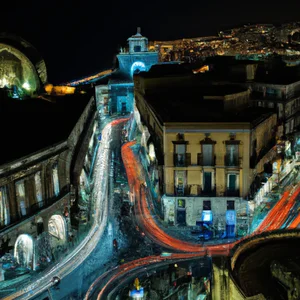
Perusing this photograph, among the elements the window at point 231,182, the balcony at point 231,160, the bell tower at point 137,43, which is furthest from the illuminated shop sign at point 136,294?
the bell tower at point 137,43

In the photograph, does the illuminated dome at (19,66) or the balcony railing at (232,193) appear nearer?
the balcony railing at (232,193)

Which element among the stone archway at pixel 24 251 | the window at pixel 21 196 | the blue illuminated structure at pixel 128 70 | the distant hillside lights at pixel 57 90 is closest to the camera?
the window at pixel 21 196

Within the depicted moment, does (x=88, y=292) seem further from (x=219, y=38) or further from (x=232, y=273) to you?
(x=219, y=38)

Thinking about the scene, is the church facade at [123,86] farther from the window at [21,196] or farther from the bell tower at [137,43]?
the window at [21,196]

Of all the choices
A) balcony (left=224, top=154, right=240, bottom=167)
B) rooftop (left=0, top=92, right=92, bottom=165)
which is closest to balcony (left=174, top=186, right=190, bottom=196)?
balcony (left=224, top=154, right=240, bottom=167)

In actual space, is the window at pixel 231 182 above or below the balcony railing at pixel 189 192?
above
